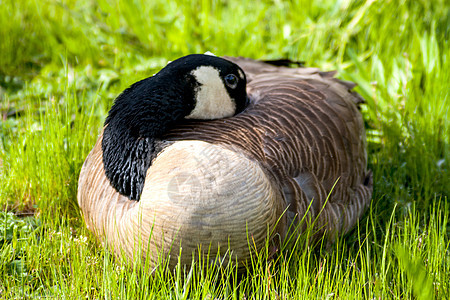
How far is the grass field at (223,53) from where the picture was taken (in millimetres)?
2746

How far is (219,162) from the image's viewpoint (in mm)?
2590

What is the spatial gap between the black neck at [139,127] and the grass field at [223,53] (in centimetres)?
45

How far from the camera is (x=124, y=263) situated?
2.76m

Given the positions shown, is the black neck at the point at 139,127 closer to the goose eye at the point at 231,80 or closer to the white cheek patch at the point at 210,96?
the white cheek patch at the point at 210,96

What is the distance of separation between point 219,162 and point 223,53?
280 cm

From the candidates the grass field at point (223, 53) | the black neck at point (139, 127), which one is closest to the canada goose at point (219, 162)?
the black neck at point (139, 127)

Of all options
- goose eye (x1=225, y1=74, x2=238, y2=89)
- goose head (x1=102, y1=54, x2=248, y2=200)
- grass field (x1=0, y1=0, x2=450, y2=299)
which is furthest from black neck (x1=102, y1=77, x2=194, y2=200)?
grass field (x1=0, y1=0, x2=450, y2=299)

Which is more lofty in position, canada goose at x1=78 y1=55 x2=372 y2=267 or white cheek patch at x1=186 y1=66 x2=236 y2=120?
white cheek patch at x1=186 y1=66 x2=236 y2=120

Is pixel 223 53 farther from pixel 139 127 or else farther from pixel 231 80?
pixel 139 127

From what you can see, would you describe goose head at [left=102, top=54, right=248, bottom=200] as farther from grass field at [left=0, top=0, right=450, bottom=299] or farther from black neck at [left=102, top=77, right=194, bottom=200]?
grass field at [left=0, top=0, right=450, bottom=299]

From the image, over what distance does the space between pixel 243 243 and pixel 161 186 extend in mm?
478

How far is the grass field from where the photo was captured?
275 cm

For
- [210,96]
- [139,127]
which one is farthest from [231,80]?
[139,127]

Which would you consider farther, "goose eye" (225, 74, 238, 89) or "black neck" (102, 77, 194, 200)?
"goose eye" (225, 74, 238, 89)
